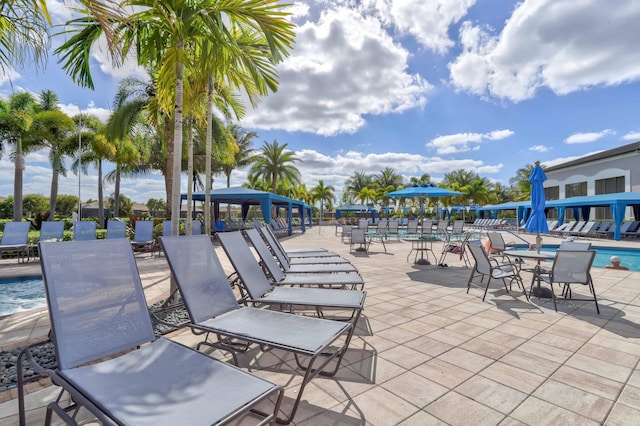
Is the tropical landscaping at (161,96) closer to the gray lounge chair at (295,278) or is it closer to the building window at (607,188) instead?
the gray lounge chair at (295,278)

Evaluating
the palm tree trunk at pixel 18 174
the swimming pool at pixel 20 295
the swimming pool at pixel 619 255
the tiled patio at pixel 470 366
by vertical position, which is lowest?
the swimming pool at pixel 20 295

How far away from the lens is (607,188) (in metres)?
27.3

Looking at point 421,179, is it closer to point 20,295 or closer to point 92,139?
point 92,139

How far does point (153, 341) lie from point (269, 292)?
1.87m

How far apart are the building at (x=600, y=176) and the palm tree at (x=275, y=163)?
68.9 feet

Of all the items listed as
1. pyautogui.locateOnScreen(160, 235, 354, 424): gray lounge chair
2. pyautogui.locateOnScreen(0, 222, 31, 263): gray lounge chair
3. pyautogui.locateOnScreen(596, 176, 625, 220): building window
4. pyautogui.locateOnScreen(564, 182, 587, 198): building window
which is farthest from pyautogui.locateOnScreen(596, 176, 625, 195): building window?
pyautogui.locateOnScreen(0, 222, 31, 263): gray lounge chair

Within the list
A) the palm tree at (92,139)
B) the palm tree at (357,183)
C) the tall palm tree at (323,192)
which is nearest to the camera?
the palm tree at (92,139)

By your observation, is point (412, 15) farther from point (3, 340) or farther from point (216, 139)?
point (3, 340)

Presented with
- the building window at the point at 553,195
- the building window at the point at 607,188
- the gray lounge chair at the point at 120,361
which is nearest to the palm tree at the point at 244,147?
the gray lounge chair at the point at 120,361

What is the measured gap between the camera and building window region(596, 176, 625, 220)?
26.0 m

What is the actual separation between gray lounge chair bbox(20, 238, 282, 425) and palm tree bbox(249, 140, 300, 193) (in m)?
25.9

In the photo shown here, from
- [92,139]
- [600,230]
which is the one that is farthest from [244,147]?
[600,230]

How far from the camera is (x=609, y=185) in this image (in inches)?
1070

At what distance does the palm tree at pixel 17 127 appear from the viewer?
1631cm
